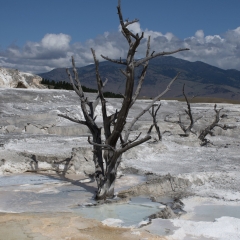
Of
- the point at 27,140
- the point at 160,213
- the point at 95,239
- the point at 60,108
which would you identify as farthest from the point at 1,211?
the point at 60,108

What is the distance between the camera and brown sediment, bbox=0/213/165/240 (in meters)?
5.23

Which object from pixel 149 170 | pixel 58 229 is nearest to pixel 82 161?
pixel 149 170

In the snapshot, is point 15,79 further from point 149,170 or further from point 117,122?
point 117,122

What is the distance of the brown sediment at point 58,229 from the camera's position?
5227 millimetres

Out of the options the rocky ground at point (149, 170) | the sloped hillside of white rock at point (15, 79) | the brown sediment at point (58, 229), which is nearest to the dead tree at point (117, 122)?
the rocky ground at point (149, 170)

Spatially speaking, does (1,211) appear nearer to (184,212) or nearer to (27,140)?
(184,212)

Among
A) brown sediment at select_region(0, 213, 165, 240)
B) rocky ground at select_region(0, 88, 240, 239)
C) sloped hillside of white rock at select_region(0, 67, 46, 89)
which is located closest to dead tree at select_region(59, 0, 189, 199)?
rocky ground at select_region(0, 88, 240, 239)

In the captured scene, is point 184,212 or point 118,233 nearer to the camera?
point 118,233

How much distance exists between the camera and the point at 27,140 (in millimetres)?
12586

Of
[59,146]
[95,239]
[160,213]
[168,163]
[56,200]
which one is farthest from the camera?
[59,146]

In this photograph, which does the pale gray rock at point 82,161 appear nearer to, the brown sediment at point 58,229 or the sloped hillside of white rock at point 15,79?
the brown sediment at point 58,229

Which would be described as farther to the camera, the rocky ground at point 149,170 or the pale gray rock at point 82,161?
the pale gray rock at point 82,161

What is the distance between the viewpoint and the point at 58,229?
18.0ft

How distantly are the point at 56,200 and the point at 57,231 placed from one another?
186 cm
